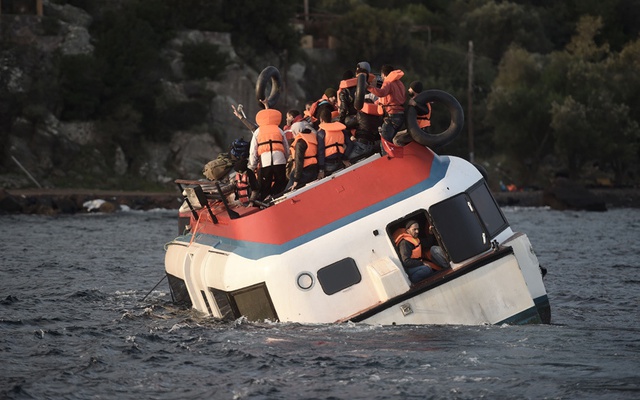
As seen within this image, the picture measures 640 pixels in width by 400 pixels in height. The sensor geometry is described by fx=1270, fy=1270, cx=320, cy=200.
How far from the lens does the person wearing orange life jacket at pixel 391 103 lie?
17328 millimetres

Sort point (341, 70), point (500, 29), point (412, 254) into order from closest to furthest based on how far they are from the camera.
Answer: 1. point (412, 254)
2. point (341, 70)
3. point (500, 29)

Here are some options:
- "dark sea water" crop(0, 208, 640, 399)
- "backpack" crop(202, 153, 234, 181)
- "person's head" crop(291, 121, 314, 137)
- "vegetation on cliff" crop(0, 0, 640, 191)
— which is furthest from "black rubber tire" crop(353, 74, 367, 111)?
"vegetation on cliff" crop(0, 0, 640, 191)

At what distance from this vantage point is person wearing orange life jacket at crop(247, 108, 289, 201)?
17500mm

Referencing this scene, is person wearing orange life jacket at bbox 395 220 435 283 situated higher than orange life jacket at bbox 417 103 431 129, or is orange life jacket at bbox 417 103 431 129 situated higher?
orange life jacket at bbox 417 103 431 129

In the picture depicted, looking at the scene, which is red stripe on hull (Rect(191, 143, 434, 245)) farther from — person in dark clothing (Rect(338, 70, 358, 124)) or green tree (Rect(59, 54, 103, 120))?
green tree (Rect(59, 54, 103, 120))

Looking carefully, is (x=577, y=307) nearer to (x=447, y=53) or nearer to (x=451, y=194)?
(x=451, y=194)

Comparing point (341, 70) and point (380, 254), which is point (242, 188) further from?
point (341, 70)

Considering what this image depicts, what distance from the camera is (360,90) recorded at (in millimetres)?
17234

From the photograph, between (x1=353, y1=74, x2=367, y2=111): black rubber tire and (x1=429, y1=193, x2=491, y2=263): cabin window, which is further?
(x1=353, y1=74, x2=367, y2=111): black rubber tire

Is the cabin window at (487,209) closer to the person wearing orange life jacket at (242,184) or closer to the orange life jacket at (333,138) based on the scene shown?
the orange life jacket at (333,138)

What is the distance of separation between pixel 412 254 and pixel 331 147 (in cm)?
236

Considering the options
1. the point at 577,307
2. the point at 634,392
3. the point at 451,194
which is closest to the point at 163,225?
the point at 577,307

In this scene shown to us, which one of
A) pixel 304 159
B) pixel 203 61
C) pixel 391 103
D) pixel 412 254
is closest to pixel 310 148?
pixel 304 159

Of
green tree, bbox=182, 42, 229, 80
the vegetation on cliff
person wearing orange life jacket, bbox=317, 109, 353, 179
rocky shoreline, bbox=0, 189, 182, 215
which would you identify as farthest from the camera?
green tree, bbox=182, 42, 229, 80
